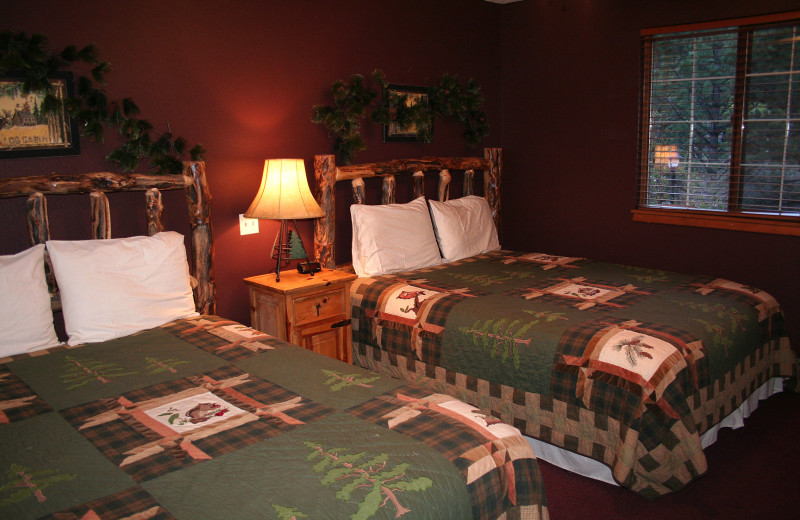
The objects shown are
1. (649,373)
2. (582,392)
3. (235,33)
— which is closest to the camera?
(649,373)

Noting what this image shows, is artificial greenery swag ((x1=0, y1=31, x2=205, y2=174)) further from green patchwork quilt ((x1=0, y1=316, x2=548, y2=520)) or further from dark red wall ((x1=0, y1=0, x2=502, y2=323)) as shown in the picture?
green patchwork quilt ((x1=0, y1=316, x2=548, y2=520))

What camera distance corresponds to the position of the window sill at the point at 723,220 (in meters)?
3.61

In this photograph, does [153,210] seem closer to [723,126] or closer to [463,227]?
[463,227]

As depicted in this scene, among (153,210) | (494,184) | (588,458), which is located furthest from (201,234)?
(494,184)

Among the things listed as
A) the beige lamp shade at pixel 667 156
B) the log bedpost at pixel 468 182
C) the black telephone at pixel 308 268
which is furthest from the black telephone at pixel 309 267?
the beige lamp shade at pixel 667 156

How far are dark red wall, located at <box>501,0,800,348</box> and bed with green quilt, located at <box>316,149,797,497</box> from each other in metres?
0.61

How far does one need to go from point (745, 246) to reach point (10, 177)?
12.9ft

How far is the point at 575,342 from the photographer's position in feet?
8.43

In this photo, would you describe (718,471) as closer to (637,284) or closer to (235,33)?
(637,284)

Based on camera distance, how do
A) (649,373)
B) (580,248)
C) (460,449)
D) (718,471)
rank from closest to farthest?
(460,449) < (649,373) < (718,471) < (580,248)

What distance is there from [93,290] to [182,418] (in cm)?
99

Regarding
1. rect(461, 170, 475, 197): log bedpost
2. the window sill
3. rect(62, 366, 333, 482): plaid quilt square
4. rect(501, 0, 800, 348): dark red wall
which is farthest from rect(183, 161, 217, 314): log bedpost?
the window sill

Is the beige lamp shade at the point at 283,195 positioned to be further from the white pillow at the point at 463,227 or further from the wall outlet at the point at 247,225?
the white pillow at the point at 463,227

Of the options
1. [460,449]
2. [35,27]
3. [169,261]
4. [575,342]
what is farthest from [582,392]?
[35,27]
